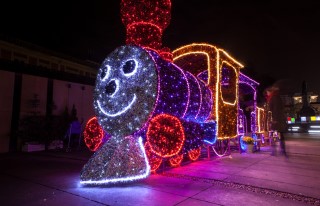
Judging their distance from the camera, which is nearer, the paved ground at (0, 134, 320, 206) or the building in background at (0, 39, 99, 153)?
the paved ground at (0, 134, 320, 206)

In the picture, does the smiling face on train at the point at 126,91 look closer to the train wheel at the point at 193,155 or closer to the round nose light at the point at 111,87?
the round nose light at the point at 111,87

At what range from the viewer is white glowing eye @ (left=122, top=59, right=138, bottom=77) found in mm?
4921

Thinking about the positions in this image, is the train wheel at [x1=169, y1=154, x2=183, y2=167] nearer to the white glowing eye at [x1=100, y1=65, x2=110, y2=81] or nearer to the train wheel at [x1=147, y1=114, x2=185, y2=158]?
the train wheel at [x1=147, y1=114, x2=185, y2=158]

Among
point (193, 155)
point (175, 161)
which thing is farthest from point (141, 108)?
point (193, 155)

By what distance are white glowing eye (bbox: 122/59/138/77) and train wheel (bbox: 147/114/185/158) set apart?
106cm

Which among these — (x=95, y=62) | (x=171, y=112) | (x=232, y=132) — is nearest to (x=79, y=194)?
(x=171, y=112)

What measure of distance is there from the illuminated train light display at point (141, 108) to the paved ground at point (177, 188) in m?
0.37

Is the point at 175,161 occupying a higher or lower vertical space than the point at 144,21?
lower

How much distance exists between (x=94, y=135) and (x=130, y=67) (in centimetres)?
182

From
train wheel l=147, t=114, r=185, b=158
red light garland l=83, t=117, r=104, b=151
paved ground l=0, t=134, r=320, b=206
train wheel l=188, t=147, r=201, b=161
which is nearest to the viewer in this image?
paved ground l=0, t=134, r=320, b=206

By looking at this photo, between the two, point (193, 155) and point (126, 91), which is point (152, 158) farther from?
point (193, 155)

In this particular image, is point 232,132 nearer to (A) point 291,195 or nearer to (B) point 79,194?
(A) point 291,195

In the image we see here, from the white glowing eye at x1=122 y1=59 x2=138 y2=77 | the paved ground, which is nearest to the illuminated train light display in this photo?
the white glowing eye at x1=122 y1=59 x2=138 y2=77

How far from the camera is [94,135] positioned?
18.6 ft
